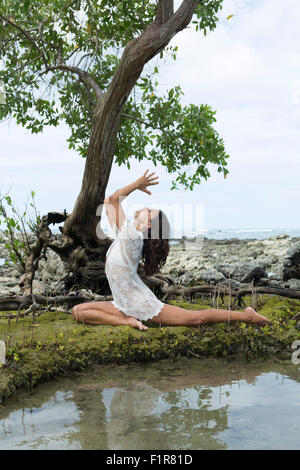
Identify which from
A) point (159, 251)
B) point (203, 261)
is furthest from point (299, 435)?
point (203, 261)

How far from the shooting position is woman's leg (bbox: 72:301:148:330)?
6867 mm

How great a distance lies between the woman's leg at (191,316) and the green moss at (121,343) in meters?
0.09

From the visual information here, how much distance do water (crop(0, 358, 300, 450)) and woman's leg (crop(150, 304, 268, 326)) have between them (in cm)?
92

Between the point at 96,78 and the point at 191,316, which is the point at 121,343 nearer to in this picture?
the point at 191,316

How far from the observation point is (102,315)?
22.8 ft

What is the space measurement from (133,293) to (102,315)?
605 millimetres

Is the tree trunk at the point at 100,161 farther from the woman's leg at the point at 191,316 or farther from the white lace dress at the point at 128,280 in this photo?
the woman's leg at the point at 191,316

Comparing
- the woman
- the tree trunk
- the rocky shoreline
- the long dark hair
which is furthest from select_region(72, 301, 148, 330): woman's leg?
the tree trunk

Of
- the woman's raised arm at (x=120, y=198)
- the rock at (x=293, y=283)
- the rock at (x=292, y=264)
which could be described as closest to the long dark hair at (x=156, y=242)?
the woman's raised arm at (x=120, y=198)

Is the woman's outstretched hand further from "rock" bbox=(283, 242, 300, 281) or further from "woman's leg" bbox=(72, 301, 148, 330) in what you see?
"rock" bbox=(283, 242, 300, 281)

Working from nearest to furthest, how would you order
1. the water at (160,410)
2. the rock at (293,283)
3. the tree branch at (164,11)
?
the water at (160,410), the tree branch at (164,11), the rock at (293,283)

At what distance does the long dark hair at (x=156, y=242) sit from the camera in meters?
6.99

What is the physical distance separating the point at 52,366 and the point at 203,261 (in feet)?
38.6
